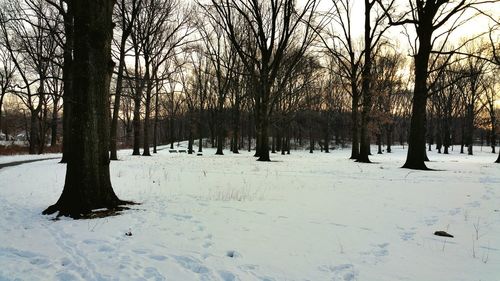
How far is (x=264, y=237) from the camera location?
5258mm

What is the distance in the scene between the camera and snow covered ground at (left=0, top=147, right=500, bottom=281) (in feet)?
13.1

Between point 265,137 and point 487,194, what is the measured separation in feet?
50.2

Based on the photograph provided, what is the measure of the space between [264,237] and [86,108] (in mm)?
4254

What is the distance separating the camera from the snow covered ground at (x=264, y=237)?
158 inches

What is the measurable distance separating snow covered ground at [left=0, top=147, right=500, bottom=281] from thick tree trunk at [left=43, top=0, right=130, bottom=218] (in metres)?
0.58

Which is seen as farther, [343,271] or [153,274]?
[343,271]

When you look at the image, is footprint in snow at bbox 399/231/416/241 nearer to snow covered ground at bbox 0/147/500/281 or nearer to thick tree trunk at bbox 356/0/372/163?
snow covered ground at bbox 0/147/500/281

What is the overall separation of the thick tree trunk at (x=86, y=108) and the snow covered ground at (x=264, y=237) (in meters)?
0.58

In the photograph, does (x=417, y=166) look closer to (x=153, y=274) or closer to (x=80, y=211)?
(x=80, y=211)

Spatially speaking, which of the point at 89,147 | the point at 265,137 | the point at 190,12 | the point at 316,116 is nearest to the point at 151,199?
the point at 89,147

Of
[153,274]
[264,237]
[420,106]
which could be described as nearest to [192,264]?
[153,274]

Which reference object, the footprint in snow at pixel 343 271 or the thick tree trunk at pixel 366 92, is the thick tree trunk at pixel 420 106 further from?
the footprint in snow at pixel 343 271

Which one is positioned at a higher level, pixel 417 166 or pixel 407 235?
pixel 417 166

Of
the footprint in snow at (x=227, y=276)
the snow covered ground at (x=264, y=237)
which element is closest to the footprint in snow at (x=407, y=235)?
the snow covered ground at (x=264, y=237)
